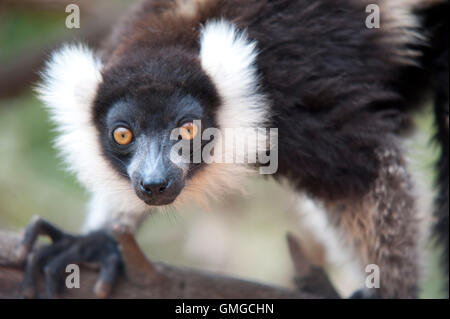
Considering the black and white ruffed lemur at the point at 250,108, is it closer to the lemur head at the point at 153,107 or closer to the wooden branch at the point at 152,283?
the lemur head at the point at 153,107

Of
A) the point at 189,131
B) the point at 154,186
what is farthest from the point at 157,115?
the point at 154,186

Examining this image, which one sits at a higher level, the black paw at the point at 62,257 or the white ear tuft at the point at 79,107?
the white ear tuft at the point at 79,107

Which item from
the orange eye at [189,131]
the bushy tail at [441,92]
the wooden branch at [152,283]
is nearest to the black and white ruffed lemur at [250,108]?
the orange eye at [189,131]

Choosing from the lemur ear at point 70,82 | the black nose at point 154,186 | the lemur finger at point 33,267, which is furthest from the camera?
the lemur finger at point 33,267

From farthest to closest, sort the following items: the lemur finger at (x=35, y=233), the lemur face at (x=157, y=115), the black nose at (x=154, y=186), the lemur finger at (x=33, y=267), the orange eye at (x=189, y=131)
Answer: the lemur finger at (x=35, y=233) → the lemur finger at (x=33, y=267) → the orange eye at (x=189, y=131) → the lemur face at (x=157, y=115) → the black nose at (x=154, y=186)

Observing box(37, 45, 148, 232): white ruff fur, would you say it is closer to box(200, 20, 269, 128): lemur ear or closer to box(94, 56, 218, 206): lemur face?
box(94, 56, 218, 206): lemur face

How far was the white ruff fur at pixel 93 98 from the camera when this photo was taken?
14.3 ft

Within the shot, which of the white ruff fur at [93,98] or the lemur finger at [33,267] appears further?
the lemur finger at [33,267]

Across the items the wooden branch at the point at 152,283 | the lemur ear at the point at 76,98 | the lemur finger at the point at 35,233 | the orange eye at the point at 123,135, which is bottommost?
the wooden branch at the point at 152,283

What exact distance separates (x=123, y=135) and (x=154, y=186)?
54 centimetres

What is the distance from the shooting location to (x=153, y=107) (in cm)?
421

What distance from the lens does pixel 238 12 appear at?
461 cm
